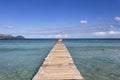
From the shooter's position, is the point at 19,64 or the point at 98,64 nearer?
the point at 98,64

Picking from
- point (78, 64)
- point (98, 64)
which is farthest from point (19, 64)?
point (98, 64)

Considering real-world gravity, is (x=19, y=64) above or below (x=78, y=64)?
above

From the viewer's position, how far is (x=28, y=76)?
38.4ft

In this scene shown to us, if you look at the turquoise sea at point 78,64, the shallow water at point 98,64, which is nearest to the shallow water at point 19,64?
the turquoise sea at point 78,64

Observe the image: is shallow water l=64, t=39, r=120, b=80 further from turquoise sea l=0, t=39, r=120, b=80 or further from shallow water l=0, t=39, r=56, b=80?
shallow water l=0, t=39, r=56, b=80

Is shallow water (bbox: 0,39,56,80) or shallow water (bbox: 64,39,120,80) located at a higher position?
shallow water (bbox: 0,39,56,80)

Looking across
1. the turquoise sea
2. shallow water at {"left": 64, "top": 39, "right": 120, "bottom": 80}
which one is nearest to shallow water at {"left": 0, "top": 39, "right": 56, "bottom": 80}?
the turquoise sea

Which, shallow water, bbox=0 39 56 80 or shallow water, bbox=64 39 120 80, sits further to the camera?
shallow water, bbox=0 39 56 80

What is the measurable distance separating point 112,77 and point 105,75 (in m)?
0.60

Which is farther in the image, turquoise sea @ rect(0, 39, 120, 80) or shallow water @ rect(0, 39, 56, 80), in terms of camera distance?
shallow water @ rect(0, 39, 56, 80)

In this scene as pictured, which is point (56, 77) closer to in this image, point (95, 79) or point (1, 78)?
point (95, 79)

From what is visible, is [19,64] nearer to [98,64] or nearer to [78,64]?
[78,64]

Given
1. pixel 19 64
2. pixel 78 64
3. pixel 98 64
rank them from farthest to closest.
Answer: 1. pixel 19 64
2. pixel 78 64
3. pixel 98 64

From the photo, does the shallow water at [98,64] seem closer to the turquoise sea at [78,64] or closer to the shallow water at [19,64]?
the turquoise sea at [78,64]
